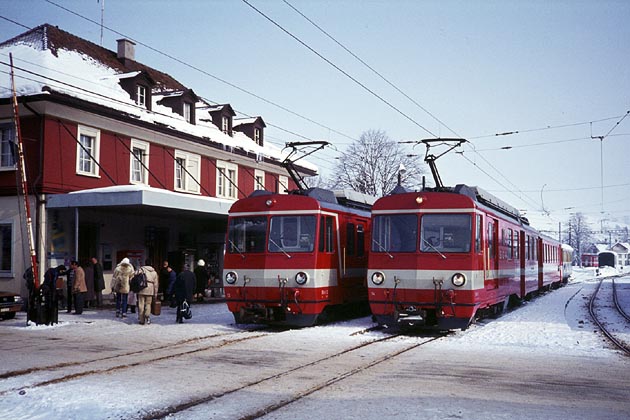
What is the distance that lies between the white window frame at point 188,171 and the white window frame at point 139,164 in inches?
63.3

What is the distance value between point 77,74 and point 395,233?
1550 centimetres

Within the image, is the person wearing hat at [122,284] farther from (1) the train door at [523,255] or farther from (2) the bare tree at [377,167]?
(2) the bare tree at [377,167]

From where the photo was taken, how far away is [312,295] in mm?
15180

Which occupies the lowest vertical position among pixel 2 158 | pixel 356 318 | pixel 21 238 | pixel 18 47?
pixel 356 318

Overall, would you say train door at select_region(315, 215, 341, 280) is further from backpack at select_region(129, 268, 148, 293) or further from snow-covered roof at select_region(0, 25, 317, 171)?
snow-covered roof at select_region(0, 25, 317, 171)

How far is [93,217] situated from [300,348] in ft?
45.0

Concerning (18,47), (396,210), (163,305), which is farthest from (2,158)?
(396,210)

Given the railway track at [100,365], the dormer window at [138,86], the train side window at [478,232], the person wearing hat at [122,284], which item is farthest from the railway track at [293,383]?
the dormer window at [138,86]

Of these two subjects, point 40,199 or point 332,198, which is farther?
point 40,199

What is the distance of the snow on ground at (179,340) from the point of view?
773 cm

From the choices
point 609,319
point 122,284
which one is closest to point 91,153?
point 122,284

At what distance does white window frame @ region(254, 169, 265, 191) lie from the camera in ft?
113

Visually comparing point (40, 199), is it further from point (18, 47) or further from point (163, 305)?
point (18, 47)

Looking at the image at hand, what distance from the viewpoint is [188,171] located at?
29016 mm
